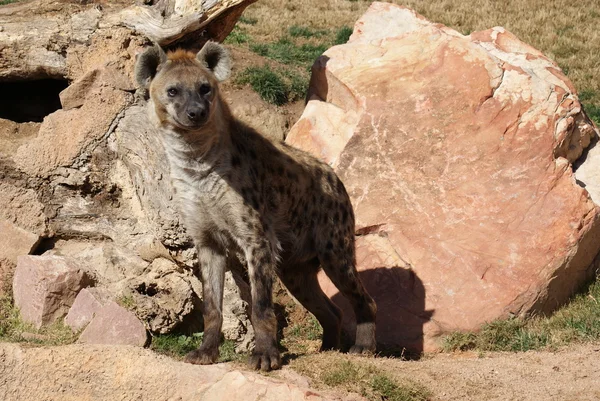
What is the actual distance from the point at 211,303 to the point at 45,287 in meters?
1.22

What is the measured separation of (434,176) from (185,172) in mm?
2321

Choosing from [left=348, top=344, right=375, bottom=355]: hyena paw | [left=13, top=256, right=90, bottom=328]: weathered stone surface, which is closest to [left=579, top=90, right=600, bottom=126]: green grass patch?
[left=348, top=344, right=375, bottom=355]: hyena paw

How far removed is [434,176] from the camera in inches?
258

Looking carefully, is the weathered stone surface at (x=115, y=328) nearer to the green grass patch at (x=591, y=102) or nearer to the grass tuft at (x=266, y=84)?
the grass tuft at (x=266, y=84)

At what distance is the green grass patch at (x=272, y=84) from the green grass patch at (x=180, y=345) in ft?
8.90

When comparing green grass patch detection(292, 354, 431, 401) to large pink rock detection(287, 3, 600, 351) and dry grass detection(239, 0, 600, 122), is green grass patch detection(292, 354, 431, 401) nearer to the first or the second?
large pink rock detection(287, 3, 600, 351)

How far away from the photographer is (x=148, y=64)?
4.93 m

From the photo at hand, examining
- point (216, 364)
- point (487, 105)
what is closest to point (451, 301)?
point (487, 105)

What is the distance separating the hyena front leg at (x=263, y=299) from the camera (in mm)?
4637

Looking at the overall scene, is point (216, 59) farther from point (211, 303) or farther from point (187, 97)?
point (211, 303)

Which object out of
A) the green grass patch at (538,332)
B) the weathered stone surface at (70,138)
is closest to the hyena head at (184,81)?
the weathered stone surface at (70,138)

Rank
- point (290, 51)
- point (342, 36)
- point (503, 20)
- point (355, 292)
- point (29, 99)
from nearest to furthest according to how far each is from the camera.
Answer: point (355, 292), point (29, 99), point (290, 51), point (342, 36), point (503, 20)

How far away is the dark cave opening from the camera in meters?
6.92

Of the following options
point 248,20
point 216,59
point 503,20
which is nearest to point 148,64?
point 216,59
